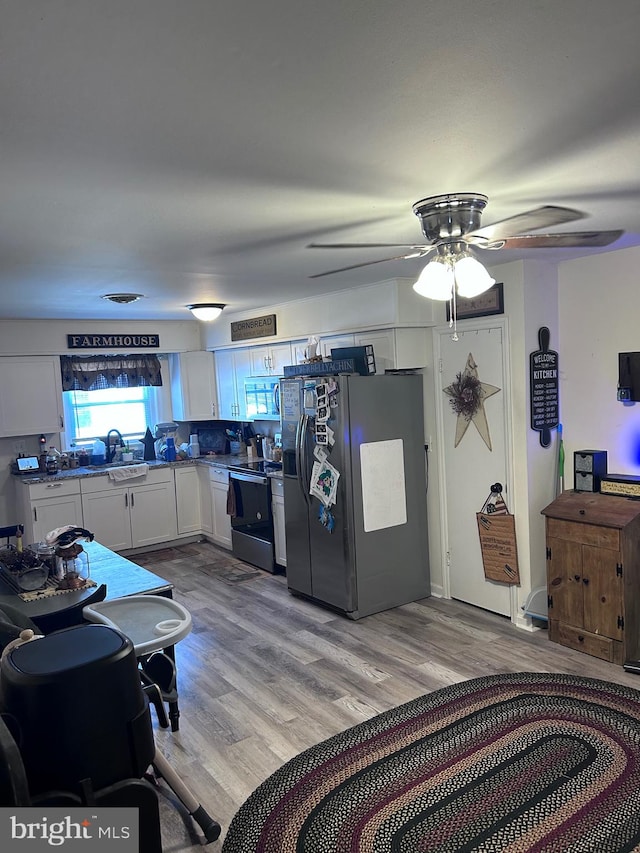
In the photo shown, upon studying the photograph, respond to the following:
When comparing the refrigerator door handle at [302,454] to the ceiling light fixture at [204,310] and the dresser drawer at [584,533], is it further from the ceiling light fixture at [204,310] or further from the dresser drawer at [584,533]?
the dresser drawer at [584,533]

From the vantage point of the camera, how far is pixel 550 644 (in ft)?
12.7

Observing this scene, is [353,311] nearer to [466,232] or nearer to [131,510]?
[466,232]

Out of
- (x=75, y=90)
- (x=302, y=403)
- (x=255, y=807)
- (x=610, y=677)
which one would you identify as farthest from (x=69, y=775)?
(x=302, y=403)

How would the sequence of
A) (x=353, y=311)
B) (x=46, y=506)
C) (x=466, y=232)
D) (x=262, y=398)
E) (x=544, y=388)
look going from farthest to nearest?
(x=262, y=398) < (x=46, y=506) < (x=353, y=311) < (x=544, y=388) < (x=466, y=232)

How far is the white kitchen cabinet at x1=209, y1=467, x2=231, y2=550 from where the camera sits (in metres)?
6.17

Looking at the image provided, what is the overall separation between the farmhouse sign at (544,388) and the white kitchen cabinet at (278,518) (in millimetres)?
2168

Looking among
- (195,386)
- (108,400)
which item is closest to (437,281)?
(195,386)

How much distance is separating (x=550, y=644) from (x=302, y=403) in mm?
2276

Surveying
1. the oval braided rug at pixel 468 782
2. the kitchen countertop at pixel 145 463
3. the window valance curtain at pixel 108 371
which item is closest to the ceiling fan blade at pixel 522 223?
the oval braided rug at pixel 468 782

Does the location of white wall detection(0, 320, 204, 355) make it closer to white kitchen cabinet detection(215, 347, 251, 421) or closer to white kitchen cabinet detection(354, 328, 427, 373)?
white kitchen cabinet detection(215, 347, 251, 421)

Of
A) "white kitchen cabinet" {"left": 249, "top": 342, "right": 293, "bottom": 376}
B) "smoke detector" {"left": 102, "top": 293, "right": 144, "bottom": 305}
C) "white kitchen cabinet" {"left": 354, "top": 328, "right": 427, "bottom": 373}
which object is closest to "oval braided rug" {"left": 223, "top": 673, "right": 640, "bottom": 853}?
"white kitchen cabinet" {"left": 354, "top": 328, "right": 427, "bottom": 373}

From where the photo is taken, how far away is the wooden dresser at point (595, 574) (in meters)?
3.54

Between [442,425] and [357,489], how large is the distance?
0.83m

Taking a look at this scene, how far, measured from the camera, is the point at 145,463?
20.7ft
